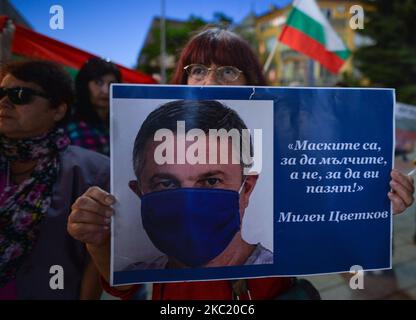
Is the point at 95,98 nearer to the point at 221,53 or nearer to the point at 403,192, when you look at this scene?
the point at 221,53

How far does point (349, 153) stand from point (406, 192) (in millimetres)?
226

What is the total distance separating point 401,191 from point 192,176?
683mm

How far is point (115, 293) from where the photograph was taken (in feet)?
4.11

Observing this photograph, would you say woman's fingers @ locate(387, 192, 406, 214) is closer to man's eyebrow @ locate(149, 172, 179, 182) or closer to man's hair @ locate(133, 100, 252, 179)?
man's hair @ locate(133, 100, 252, 179)

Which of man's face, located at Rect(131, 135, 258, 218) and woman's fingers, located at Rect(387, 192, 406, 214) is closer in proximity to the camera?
man's face, located at Rect(131, 135, 258, 218)

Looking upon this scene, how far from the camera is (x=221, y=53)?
136 cm

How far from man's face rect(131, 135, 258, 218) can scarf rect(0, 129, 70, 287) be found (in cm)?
41

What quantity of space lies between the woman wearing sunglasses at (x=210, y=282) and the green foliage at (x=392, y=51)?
11797 millimetres

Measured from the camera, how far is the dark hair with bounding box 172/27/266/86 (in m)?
1.36

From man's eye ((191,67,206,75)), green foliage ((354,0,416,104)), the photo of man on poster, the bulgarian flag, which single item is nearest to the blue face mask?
the photo of man on poster

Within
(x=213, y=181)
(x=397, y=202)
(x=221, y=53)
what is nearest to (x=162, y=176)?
(x=213, y=181)

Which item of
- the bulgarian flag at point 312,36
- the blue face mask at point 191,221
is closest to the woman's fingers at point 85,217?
the blue face mask at point 191,221
